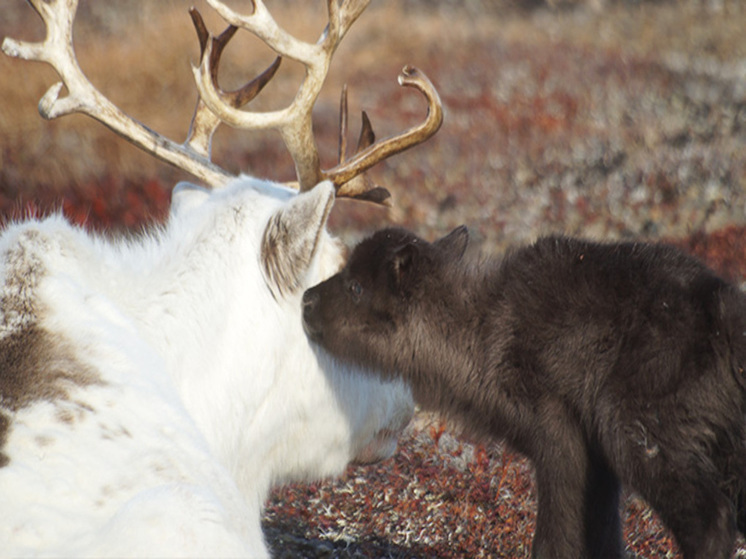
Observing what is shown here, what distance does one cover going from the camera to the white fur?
→ 2.94 m

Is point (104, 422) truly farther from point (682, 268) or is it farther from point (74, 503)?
point (682, 268)

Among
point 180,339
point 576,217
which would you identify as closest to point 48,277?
point 180,339

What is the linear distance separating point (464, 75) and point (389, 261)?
11.1 metres

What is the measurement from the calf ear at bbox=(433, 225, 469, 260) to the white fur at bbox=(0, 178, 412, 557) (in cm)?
53

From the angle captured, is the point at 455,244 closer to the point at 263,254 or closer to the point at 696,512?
the point at 263,254

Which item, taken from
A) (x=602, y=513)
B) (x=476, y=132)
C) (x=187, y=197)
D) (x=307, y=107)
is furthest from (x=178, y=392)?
(x=476, y=132)

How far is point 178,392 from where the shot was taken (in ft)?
11.7

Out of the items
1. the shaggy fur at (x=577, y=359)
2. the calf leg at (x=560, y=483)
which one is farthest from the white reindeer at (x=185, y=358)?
the calf leg at (x=560, y=483)

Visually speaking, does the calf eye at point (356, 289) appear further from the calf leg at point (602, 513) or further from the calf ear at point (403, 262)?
the calf leg at point (602, 513)

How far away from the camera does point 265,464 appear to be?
3.99 metres

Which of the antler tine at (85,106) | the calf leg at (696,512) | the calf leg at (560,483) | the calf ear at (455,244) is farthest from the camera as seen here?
the calf ear at (455,244)

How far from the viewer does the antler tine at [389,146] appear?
4281 mm

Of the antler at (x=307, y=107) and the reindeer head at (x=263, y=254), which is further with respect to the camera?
the antler at (x=307, y=107)

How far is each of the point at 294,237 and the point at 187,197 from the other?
0.73m
